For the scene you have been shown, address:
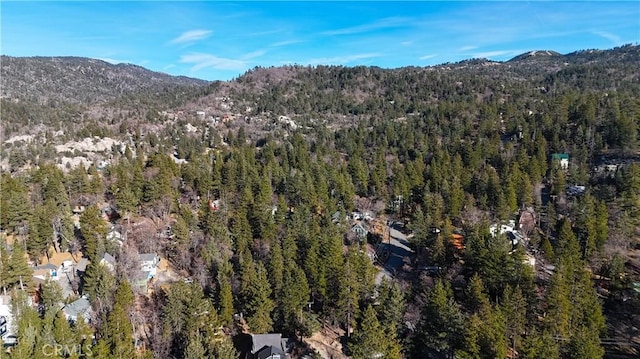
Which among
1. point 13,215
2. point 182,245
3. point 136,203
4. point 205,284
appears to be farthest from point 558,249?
point 13,215

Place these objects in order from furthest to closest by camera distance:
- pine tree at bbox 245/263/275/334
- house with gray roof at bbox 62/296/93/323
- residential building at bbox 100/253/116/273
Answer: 1. residential building at bbox 100/253/116/273
2. pine tree at bbox 245/263/275/334
3. house with gray roof at bbox 62/296/93/323

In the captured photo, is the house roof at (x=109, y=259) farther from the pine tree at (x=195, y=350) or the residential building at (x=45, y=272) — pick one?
the pine tree at (x=195, y=350)

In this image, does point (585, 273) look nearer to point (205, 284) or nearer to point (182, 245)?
point (205, 284)

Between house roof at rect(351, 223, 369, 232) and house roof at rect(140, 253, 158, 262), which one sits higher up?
house roof at rect(140, 253, 158, 262)

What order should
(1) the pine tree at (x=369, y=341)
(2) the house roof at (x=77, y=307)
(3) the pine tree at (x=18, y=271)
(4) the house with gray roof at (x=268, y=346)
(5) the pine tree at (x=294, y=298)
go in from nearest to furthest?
(1) the pine tree at (x=369, y=341)
(4) the house with gray roof at (x=268, y=346)
(2) the house roof at (x=77, y=307)
(5) the pine tree at (x=294, y=298)
(3) the pine tree at (x=18, y=271)

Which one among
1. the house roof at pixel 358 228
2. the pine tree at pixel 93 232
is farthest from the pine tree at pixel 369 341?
the pine tree at pixel 93 232

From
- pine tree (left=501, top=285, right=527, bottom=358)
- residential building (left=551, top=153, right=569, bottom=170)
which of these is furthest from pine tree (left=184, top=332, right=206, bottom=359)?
residential building (left=551, top=153, right=569, bottom=170)

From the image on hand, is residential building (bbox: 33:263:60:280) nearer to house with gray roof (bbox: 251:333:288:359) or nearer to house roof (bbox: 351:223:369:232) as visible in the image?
house with gray roof (bbox: 251:333:288:359)
